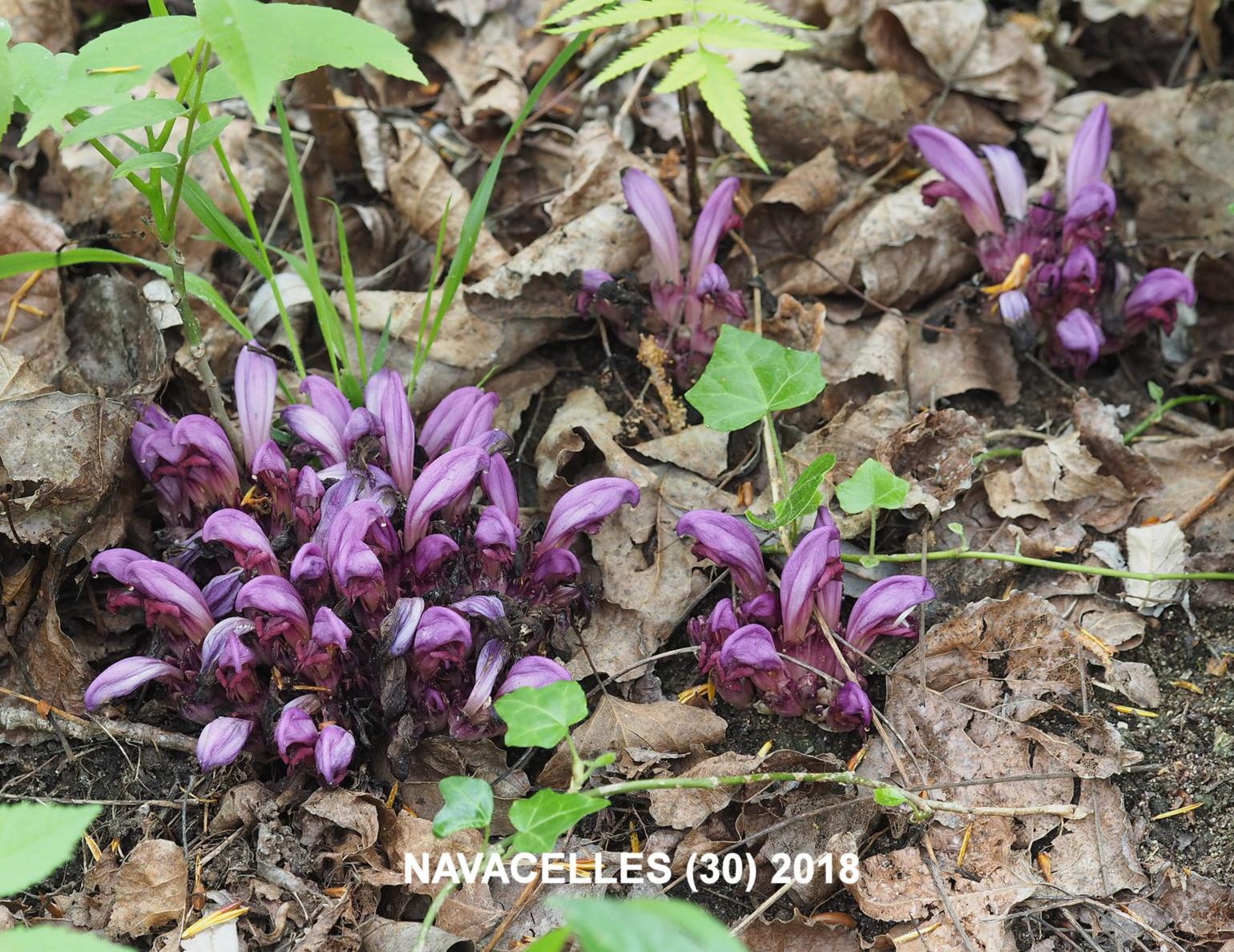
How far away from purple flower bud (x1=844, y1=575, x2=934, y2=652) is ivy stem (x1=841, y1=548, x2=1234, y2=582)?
14 centimetres

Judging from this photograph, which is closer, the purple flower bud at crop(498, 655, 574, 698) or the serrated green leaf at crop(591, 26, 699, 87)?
the purple flower bud at crop(498, 655, 574, 698)

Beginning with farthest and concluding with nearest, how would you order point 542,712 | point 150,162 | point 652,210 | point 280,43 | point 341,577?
1. point 652,210
2. point 341,577
3. point 150,162
4. point 542,712
5. point 280,43

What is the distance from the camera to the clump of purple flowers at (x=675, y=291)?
12.5 ft

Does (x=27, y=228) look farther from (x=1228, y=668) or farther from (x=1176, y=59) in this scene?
(x=1176, y=59)

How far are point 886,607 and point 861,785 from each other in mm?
476

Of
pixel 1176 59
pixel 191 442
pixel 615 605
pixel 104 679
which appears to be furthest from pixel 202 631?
pixel 1176 59

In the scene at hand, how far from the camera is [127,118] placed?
250 centimetres

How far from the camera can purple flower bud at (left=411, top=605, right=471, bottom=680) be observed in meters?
2.81

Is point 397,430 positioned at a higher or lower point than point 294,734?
higher

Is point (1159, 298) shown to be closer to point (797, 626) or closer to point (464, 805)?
point (797, 626)

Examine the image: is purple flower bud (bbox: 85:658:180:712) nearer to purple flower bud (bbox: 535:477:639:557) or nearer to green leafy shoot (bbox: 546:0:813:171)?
purple flower bud (bbox: 535:477:639:557)

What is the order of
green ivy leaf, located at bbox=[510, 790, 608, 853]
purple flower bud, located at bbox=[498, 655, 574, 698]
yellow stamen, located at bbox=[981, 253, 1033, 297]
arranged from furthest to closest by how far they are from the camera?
yellow stamen, located at bbox=[981, 253, 1033, 297], purple flower bud, located at bbox=[498, 655, 574, 698], green ivy leaf, located at bbox=[510, 790, 608, 853]

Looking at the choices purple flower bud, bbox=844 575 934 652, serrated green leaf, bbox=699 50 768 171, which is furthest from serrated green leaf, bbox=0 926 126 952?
serrated green leaf, bbox=699 50 768 171

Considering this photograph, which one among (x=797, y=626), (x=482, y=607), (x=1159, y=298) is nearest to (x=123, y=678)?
(x=482, y=607)
